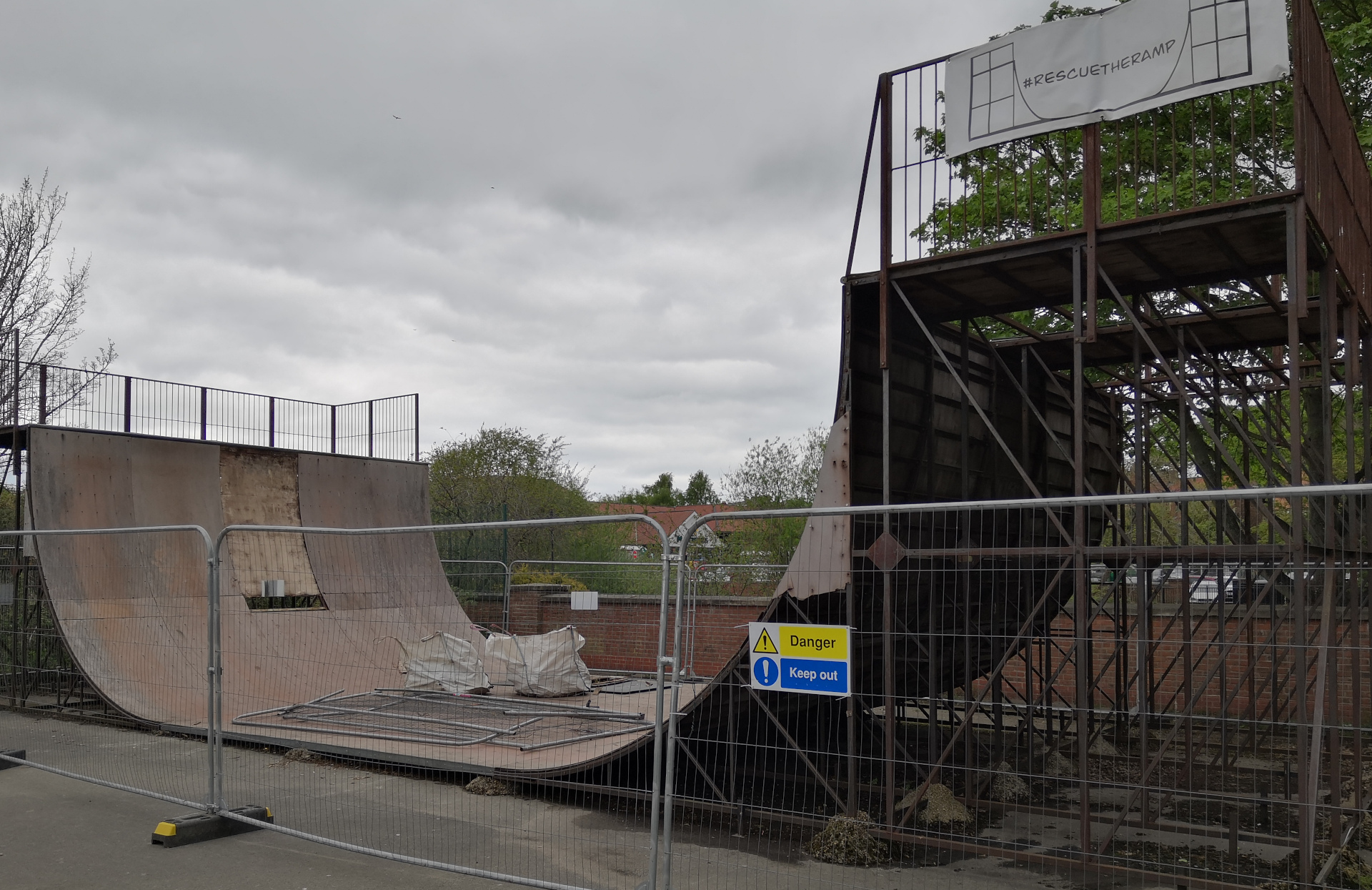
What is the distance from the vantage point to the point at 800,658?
213 inches

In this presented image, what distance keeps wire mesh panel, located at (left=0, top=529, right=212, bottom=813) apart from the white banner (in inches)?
374

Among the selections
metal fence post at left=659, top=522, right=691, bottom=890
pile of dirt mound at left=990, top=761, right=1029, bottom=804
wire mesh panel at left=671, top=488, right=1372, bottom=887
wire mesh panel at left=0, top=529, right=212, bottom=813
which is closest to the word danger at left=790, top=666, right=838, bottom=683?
wire mesh panel at left=671, top=488, right=1372, bottom=887

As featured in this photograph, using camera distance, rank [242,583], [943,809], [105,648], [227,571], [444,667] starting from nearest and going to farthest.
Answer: [943,809], [105,648], [444,667], [227,571], [242,583]

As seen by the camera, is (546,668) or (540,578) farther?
(540,578)

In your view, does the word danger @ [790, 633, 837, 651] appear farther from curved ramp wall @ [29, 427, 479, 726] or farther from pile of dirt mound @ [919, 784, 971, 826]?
curved ramp wall @ [29, 427, 479, 726]

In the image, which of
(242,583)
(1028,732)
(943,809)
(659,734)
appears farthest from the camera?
(242,583)

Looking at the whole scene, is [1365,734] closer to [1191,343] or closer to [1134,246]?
[1191,343]

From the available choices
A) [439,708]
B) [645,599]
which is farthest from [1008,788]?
[645,599]

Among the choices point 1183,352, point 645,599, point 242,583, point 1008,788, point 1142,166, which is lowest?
point 1008,788

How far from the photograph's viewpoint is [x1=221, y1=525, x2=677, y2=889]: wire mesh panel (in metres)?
7.71

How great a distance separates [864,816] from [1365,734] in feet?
18.2

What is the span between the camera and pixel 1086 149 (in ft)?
24.2

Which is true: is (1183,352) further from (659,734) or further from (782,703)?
(659,734)

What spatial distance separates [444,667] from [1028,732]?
24.2 ft
